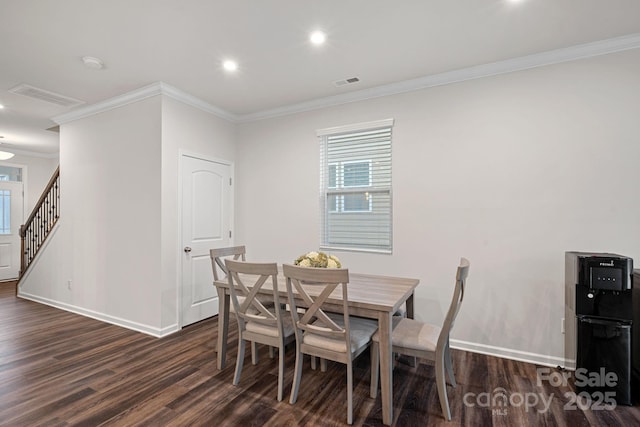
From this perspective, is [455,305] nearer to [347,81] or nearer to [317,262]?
[317,262]

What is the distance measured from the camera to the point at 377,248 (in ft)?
11.4

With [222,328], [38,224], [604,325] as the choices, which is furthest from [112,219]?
[604,325]

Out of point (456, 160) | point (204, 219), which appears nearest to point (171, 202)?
point (204, 219)

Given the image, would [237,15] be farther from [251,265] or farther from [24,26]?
[251,265]

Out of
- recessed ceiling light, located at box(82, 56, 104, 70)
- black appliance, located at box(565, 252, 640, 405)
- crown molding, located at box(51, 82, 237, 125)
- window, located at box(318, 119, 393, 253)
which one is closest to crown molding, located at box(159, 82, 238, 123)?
crown molding, located at box(51, 82, 237, 125)

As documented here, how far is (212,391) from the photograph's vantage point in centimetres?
230

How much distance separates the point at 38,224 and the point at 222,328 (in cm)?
513

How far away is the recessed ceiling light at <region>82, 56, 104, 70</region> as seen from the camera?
276cm

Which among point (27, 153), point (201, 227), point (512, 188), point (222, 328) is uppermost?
point (27, 153)

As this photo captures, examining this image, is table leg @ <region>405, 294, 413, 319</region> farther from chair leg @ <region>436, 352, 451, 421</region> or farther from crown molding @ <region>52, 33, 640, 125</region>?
crown molding @ <region>52, 33, 640, 125</region>

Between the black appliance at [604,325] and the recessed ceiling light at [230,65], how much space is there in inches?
129

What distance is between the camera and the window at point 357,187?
345 centimetres

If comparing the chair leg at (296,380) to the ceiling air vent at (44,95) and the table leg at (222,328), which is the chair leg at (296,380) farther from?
the ceiling air vent at (44,95)

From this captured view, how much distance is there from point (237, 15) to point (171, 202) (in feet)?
6.96
